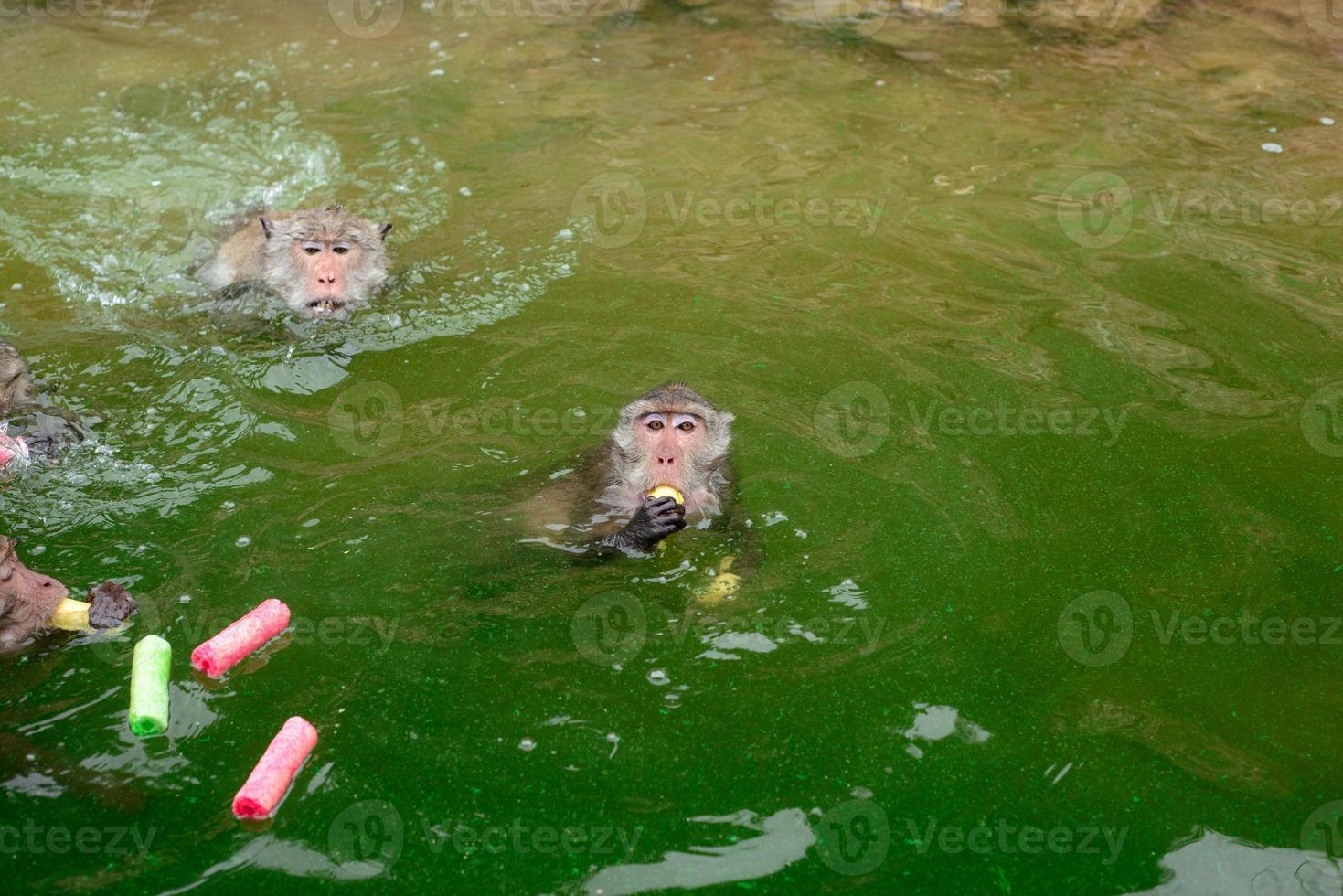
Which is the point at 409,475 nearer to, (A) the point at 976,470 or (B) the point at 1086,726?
(A) the point at 976,470

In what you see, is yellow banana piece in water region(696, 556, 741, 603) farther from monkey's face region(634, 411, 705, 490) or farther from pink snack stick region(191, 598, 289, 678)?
pink snack stick region(191, 598, 289, 678)

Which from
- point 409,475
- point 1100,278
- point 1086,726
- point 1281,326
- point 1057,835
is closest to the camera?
point 1057,835

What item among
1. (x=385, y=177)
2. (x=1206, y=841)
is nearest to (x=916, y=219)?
(x=385, y=177)

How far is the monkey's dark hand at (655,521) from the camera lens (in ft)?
18.2

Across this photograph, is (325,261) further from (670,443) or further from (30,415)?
(670,443)

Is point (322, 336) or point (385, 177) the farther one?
point (385, 177)

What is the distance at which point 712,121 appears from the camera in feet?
33.9

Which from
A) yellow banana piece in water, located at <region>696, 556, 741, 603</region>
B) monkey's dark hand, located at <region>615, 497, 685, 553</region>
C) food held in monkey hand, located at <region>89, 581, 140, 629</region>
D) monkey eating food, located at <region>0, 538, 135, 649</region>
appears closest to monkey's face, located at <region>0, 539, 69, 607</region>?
monkey eating food, located at <region>0, 538, 135, 649</region>

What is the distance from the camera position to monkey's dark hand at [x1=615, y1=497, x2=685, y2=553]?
18.2 feet

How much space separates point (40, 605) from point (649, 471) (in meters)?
2.73

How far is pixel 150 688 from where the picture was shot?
446cm

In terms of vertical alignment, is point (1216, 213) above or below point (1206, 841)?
above

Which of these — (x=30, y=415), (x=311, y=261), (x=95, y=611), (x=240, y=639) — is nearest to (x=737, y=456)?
(x=240, y=639)

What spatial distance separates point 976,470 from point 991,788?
2213 millimetres
